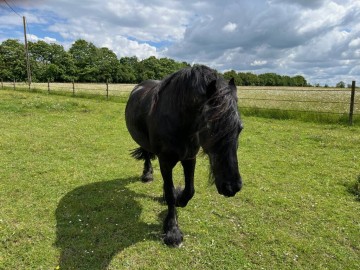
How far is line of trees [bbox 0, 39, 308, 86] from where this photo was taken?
68.8 meters

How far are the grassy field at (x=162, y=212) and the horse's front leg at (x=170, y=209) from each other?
0.42ft

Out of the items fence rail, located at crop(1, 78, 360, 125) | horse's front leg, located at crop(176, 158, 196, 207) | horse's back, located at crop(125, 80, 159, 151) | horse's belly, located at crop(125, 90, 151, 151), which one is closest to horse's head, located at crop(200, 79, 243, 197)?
horse's front leg, located at crop(176, 158, 196, 207)

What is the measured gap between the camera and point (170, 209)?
402 cm

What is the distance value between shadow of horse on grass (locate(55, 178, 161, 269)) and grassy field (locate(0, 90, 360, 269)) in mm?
15

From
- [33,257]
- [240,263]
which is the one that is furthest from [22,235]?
[240,263]

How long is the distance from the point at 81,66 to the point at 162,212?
283 ft

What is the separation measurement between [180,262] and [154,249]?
419mm

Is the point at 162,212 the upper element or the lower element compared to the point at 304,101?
lower

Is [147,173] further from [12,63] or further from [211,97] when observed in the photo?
[12,63]

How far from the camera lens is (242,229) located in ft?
13.7

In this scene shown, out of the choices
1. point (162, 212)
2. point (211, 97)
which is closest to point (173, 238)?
point (162, 212)

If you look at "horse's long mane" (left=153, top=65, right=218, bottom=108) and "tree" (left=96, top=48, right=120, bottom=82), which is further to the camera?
"tree" (left=96, top=48, right=120, bottom=82)

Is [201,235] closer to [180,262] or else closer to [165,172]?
[180,262]

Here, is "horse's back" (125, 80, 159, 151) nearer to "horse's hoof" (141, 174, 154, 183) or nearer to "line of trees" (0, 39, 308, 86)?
"horse's hoof" (141, 174, 154, 183)
